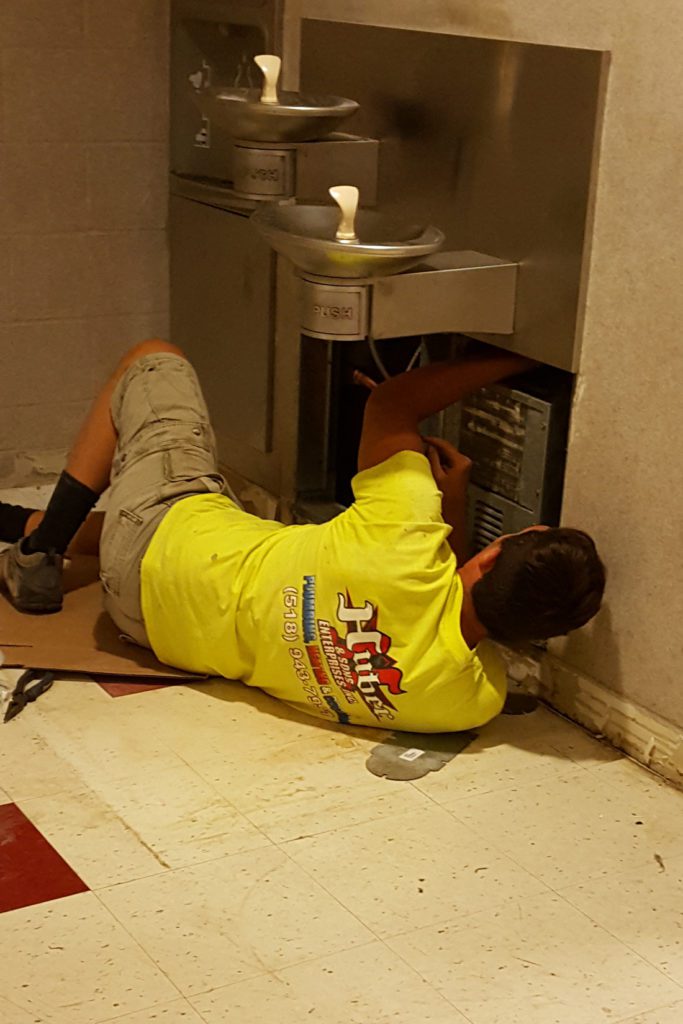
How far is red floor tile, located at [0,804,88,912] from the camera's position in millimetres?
1995

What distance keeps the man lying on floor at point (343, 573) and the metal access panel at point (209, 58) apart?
80 cm

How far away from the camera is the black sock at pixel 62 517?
2.80 meters

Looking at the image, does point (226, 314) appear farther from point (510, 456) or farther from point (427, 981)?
point (427, 981)

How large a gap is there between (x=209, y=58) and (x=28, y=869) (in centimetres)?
204

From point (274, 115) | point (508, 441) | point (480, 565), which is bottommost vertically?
point (480, 565)

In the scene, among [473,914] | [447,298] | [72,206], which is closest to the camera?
[473,914]

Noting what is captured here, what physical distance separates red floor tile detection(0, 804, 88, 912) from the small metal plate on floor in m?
0.55

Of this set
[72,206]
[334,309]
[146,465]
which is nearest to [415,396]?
[334,309]

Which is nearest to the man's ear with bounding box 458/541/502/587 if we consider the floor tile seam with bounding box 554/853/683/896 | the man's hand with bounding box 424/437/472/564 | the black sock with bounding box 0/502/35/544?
the man's hand with bounding box 424/437/472/564

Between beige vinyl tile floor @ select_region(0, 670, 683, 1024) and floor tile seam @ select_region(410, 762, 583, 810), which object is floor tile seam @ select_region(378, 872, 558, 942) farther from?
floor tile seam @ select_region(410, 762, 583, 810)

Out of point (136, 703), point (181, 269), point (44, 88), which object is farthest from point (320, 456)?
point (44, 88)

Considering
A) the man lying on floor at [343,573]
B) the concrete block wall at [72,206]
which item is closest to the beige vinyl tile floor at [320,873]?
the man lying on floor at [343,573]

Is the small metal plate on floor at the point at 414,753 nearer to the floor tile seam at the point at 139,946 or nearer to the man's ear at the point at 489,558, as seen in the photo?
the man's ear at the point at 489,558

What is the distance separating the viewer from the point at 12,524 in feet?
10.2
